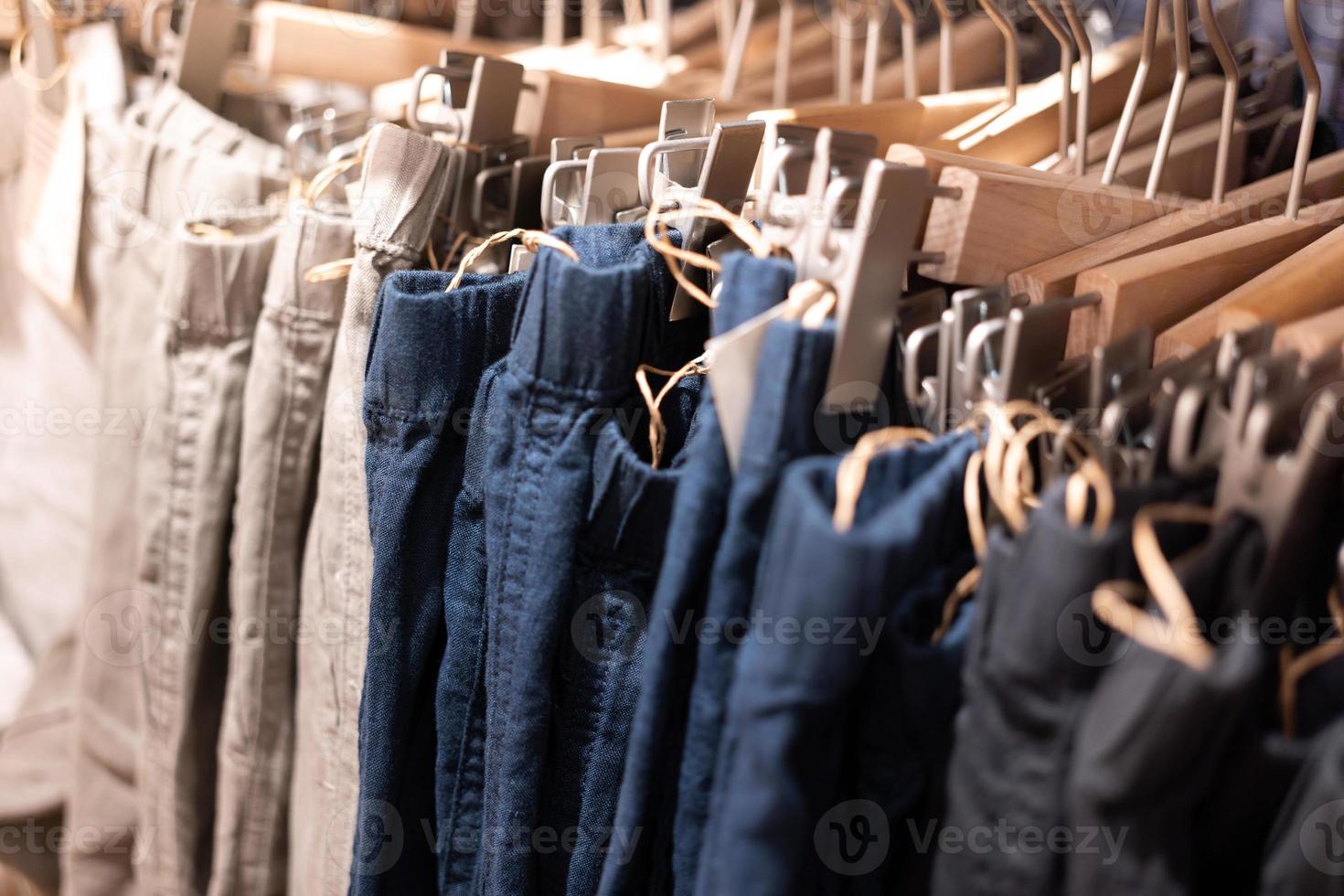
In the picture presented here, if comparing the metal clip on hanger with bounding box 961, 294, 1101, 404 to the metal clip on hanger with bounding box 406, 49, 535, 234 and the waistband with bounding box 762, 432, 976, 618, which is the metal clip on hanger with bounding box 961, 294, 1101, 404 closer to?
the waistband with bounding box 762, 432, 976, 618

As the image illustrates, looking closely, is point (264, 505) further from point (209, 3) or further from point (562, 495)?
point (209, 3)

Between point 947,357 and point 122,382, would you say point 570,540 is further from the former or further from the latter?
point 122,382

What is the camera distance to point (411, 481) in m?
0.66

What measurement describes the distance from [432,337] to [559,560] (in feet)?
0.52

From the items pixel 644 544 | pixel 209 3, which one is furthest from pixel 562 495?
pixel 209 3

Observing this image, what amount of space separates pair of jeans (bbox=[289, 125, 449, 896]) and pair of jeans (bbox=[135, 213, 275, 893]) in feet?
0.32

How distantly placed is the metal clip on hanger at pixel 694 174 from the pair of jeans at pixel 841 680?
199 mm

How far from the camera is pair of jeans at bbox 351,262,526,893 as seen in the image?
643 millimetres

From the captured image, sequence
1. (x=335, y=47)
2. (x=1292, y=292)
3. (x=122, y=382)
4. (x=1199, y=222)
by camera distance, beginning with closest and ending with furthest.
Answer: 1. (x=1292, y=292)
2. (x=1199, y=222)
3. (x=122, y=382)
4. (x=335, y=47)

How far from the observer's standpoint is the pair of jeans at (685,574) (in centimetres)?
52

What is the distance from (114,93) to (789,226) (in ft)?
2.52

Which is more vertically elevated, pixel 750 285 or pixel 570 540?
pixel 750 285
